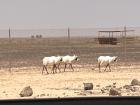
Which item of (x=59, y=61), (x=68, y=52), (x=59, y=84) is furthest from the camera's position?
(x=68, y=52)

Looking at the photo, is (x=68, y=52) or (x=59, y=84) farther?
(x=68, y=52)

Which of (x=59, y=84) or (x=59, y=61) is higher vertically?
(x=59, y=61)

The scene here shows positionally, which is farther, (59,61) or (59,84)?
(59,61)

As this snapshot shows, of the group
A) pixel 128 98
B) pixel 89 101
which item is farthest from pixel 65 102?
pixel 128 98

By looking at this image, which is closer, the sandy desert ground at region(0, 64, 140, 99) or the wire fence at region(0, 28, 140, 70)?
the sandy desert ground at region(0, 64, 140, 99)

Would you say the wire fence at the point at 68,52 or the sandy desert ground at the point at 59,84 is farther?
the wire fence at the point at 68,52

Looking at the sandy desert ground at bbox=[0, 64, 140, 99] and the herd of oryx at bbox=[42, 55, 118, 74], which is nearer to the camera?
the sandy desert ground at bbox=[0, 64, 140, 99]

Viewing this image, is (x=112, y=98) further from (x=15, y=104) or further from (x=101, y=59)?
(x=101, y=59)

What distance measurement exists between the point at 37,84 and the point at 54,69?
23.0 feet

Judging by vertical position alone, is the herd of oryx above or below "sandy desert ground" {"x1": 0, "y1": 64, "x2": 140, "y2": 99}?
above

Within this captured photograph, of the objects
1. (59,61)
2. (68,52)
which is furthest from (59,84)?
(68,52)

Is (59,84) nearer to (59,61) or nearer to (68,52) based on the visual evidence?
(59,61)

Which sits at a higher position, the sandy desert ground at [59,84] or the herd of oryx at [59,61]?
the herd of oryx at [59,61]

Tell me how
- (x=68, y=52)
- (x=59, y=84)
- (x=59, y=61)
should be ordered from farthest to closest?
(x=68, y=52), (x=59, y=61), (x=59, y=84)
